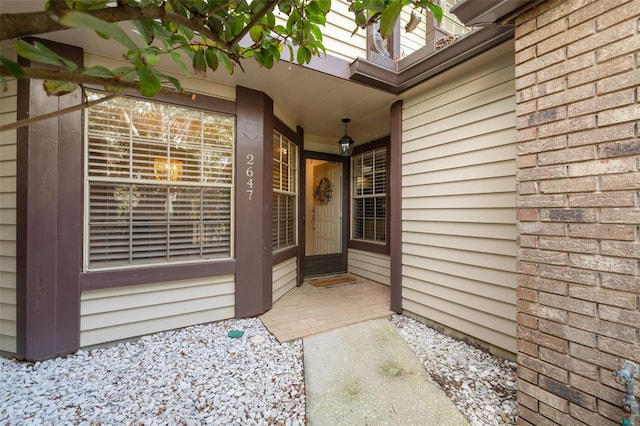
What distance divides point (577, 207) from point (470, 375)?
1.46m

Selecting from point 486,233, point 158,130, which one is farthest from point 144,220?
point 486,233

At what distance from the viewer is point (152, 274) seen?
2607 millimetres

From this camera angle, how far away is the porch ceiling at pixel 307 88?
2.23m

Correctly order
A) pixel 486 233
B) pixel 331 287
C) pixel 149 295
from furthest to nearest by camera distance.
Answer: pixel 331 287
pixel 149 295
pixel 486 233

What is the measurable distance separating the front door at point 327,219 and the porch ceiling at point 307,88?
107cm

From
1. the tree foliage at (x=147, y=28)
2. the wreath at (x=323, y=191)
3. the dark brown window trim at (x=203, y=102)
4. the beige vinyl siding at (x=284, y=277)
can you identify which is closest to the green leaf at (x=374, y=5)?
the tree foliage at (x=147, y=28)

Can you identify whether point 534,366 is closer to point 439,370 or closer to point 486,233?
point 439,370

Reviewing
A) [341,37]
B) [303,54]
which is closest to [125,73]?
[303,54]

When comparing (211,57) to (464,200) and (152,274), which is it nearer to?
(152,274)

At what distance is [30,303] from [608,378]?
3.73 metres

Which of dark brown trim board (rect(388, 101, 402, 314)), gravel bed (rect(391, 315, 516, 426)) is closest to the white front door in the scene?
dark brown trim board (rect(388, 101, 402, 314))

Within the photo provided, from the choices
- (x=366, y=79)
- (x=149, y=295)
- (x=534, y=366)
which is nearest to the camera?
(x=534, y=366)

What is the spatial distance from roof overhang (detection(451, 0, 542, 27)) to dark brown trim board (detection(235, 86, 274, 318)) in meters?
2.06

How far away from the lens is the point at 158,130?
270 cm
